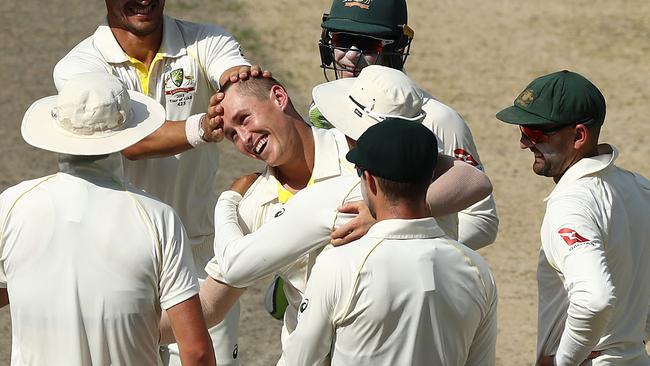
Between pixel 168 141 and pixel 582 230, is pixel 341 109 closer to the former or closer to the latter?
pixel 582 230

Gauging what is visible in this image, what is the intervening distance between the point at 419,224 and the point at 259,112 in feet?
4.00

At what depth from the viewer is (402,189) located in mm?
4594

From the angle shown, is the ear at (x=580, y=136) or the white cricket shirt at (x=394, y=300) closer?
the white cricket shirt at (x=394, y=300)

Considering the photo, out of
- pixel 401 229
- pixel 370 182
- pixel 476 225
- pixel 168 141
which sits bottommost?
pixel 476 225

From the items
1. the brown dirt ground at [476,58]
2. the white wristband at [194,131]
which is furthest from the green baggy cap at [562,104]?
the brown dirt ground at [476,58]

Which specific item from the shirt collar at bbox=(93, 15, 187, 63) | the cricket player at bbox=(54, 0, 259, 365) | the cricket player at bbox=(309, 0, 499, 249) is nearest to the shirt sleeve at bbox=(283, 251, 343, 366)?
the cricket player at bbox=(309, 0, 499, 249)

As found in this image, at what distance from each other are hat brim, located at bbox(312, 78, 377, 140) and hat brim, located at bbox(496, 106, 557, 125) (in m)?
0.84

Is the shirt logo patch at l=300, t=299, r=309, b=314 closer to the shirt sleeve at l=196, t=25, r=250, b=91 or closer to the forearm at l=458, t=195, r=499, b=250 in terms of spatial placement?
the forearm at l=458, t=195, r=499, b=250

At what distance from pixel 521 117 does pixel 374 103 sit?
41.6 inches

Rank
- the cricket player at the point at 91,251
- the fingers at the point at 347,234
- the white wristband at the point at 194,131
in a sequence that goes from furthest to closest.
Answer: the white wristband at the point at 194,131
the cricket player at the point at 91,251
the fingers at the point at 347,234

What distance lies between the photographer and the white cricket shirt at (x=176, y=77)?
6.92 metres

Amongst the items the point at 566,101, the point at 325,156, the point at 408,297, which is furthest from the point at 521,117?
the point at 408,297

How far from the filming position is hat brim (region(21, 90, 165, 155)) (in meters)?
4.89

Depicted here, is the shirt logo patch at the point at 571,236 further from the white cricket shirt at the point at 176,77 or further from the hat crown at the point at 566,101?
the white cricket shirt at the point at 176,77
